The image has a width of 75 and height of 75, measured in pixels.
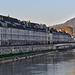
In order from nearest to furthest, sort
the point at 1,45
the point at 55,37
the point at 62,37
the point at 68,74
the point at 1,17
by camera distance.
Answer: the point at 68,74, the point at 1,45, the point at 1,17, the point at 55,37, the point at 62,37

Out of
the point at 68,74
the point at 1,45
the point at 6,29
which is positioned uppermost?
the point at 6,29

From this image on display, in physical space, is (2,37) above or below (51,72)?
above

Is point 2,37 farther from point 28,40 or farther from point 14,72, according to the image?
point 14,72

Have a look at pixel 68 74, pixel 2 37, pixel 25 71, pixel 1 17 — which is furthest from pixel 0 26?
pixel 68 74

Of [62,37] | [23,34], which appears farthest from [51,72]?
[62,37]

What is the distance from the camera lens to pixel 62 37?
192750 millimetres

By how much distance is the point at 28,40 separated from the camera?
120812 millimetres

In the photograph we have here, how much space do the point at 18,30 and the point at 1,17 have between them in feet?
34.2

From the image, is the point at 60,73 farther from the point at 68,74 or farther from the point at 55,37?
the point at 55,37

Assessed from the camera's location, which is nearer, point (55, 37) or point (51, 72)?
point (51, 72)

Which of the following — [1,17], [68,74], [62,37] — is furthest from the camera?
[62,37]

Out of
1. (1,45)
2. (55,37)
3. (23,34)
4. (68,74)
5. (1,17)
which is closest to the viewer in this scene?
(68,74)

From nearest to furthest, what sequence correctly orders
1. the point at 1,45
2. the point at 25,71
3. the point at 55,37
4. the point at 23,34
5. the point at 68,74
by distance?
1. the point at 68,74
2. the point at 25,71
3. the point at 1,45
4. the point at 23,34
5. the point at 55,37

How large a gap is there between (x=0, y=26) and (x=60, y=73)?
141ft
